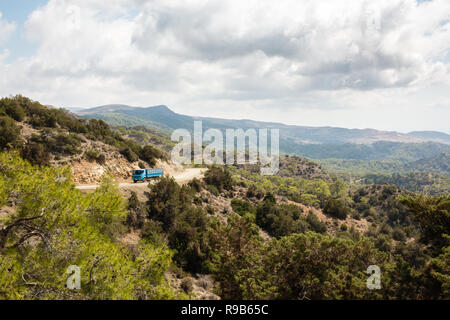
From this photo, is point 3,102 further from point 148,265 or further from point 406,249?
point 406,249

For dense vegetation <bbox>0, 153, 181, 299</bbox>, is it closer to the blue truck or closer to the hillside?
the hillside

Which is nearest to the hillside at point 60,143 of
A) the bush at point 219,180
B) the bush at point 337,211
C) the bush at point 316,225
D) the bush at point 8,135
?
the bush at point 8,135

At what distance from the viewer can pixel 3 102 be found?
26172mm

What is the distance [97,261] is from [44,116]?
27.3 m

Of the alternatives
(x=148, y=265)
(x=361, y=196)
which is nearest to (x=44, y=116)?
(x=148, y=265)

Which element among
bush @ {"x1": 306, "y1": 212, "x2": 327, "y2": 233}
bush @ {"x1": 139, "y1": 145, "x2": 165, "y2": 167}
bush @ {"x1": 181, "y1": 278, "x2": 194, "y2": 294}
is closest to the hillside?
bush @ {"x1": 139, "y1": 145, "x2": 165, "y2": 167}

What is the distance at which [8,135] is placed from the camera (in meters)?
22.0

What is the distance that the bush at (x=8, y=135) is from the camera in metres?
21.5

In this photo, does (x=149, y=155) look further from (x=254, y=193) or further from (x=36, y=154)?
(x=254, y=193)

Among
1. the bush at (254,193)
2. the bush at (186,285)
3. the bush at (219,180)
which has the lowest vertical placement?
the bush at (186,285)

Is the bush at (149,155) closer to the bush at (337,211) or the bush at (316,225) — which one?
the bush at (316,225)

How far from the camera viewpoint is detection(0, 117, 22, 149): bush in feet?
70.6

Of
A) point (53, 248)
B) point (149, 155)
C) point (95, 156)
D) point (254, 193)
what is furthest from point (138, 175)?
point (53, 248)

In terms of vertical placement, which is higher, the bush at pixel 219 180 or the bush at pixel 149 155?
the bush at pixel 149 155
